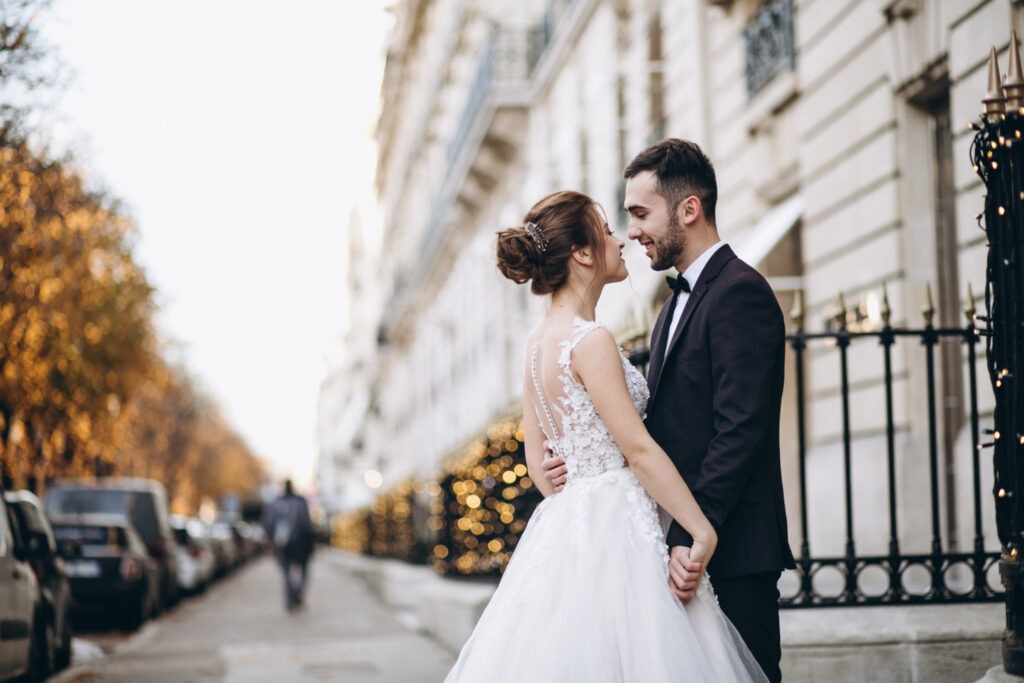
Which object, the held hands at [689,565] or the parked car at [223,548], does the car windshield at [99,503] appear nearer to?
the parked car at [223,548]

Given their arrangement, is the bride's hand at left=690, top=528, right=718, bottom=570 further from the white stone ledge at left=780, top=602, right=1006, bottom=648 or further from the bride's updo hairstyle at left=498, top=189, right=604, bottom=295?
the white stone ledge at left=780, top=602, right=1006, bottom=648

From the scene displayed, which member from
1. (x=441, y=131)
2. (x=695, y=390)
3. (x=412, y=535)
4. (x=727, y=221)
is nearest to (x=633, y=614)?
(x=695, y=390)

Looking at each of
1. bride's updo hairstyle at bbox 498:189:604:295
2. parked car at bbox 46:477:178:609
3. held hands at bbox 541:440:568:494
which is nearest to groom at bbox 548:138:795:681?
bride's updo hairstyle at bbox 498:189:604:295

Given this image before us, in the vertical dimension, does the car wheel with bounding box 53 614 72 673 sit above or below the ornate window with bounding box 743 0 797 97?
below

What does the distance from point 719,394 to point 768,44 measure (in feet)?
39.7

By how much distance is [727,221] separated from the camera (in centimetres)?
1736

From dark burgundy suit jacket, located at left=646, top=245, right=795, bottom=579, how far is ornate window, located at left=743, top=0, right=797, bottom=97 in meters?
11.0

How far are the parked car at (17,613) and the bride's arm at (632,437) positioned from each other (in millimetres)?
7159

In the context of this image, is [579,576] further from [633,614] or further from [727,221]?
[727,221]

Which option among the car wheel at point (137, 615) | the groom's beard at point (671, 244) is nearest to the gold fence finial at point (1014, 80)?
the groom's beard at point (671, 244)

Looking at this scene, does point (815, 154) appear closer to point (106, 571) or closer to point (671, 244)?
point (671, 244)

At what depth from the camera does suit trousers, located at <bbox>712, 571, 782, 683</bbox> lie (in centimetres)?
432

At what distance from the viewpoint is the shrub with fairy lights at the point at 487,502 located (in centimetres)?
1198

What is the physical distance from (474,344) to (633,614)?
35.0m
